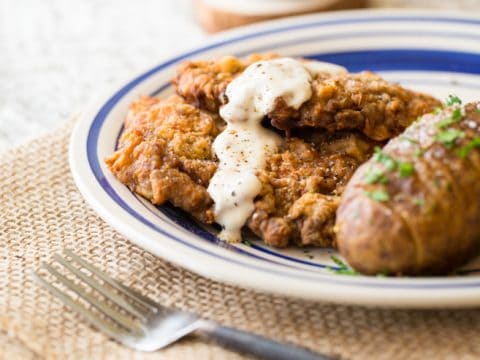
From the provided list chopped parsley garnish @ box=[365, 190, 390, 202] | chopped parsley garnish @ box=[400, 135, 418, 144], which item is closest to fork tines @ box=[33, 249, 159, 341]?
chopped parsley garnish @ box=[365, 190, 390, 202]

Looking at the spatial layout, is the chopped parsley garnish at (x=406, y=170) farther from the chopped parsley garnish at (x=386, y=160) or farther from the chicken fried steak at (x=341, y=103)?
the chicken fried steak at (x=341, y=103)

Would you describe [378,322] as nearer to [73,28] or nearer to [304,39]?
[304,39]

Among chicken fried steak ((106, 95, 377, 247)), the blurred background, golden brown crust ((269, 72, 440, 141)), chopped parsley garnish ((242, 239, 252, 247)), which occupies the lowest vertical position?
the blurred background

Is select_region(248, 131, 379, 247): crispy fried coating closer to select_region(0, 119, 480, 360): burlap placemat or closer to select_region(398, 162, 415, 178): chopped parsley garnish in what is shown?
select_region(0, 119, 480, 360): burlap placemat

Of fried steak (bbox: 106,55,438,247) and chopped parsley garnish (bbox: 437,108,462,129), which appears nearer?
chopped parsley garnish (bbox: 437,108,462,129)

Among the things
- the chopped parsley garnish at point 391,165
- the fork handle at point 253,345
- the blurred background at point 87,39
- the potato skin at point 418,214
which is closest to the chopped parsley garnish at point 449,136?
the potato skin at point 418,214

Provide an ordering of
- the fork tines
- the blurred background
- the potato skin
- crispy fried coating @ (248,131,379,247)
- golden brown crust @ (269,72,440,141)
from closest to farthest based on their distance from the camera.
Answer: the potato skin < the fork tines < crispy fried coating @ (248,131,379,247) < golden brown crust @ (269,72,440,141) < the blurred background
